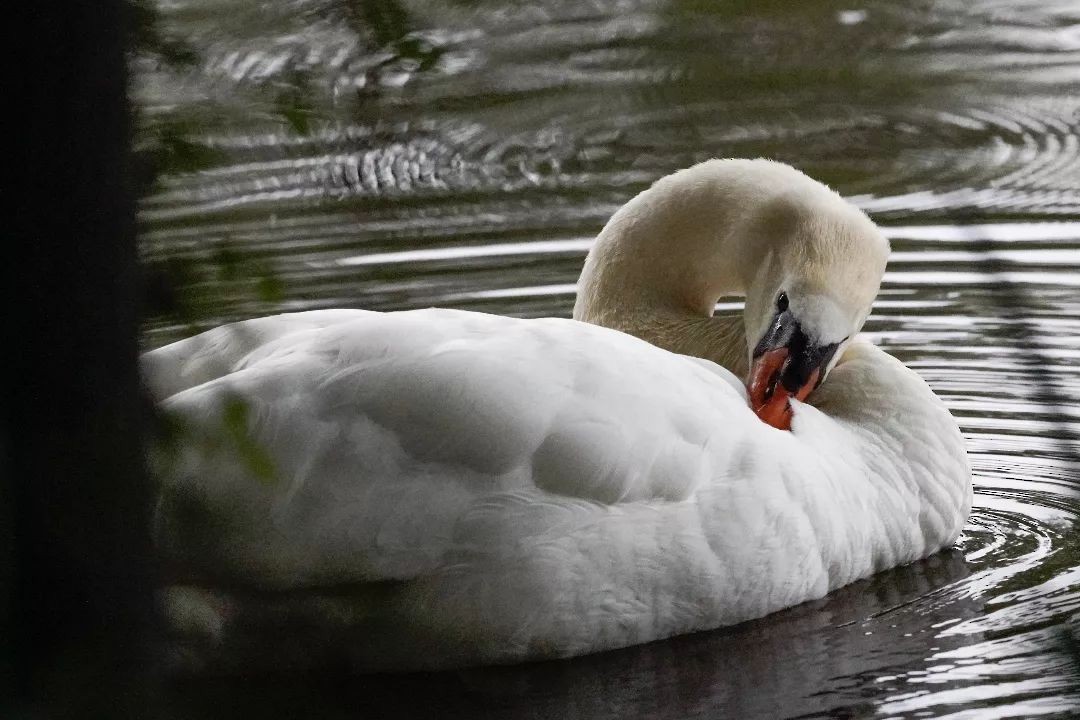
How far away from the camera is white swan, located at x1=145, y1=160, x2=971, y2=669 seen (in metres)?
3.21

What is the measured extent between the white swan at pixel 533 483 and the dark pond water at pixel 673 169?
15cm

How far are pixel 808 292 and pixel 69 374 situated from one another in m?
2.93

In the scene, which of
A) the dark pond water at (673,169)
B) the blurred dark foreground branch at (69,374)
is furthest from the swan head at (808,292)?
the blurred dark foreground branch at (69,374)

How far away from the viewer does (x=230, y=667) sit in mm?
3293

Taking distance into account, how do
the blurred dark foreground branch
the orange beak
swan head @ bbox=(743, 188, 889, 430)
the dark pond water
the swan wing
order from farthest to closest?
swan head @ bbox=(743, 188, 889, 430) → the orange beak → the swan wing → the dark pond water → the blurred dark foreground branch

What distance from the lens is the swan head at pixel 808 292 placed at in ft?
13.3

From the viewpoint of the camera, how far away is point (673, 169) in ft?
25.7

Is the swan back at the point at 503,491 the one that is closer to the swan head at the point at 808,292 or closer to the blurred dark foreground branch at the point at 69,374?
the swan head at the point at 808,292

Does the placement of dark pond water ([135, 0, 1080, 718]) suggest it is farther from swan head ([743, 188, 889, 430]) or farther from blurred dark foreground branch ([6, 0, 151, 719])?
swan head ([743, 188, 889, 430])

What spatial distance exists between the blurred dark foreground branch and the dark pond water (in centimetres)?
4

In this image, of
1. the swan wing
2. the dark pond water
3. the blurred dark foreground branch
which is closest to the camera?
the blurred dark foreground branch

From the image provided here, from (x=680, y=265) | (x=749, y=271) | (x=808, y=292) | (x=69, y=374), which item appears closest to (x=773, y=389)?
(x=808, y=292)

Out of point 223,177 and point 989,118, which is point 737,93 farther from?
point 223,177

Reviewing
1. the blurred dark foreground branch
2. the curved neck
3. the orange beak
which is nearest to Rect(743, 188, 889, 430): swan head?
the orange beak
